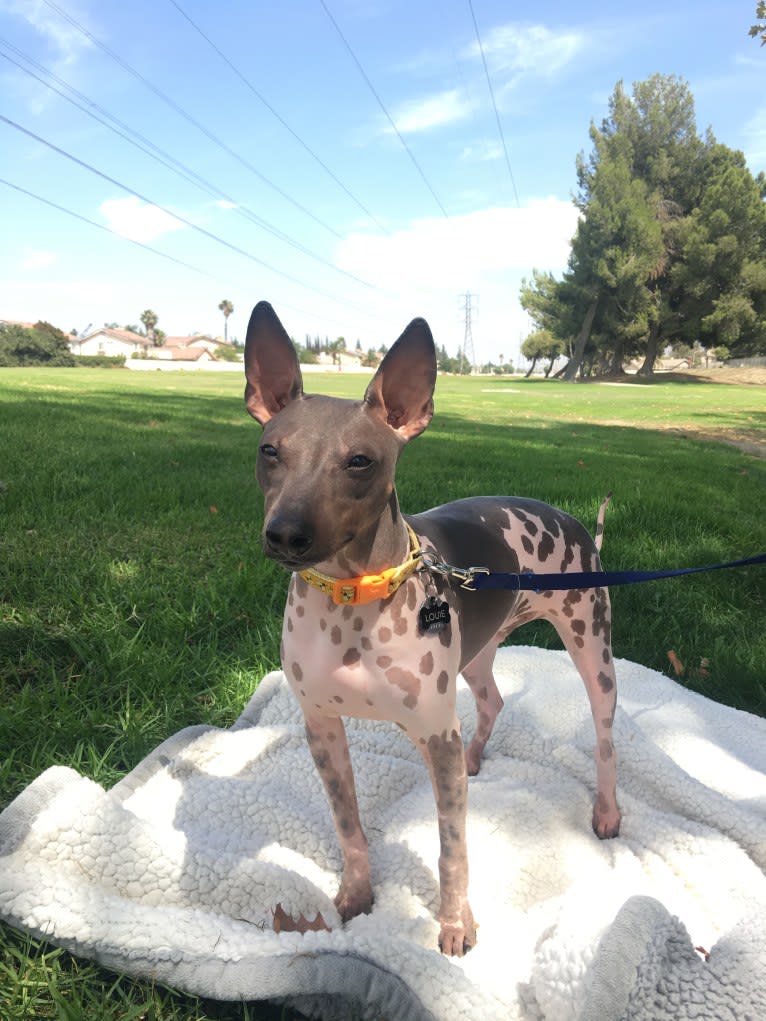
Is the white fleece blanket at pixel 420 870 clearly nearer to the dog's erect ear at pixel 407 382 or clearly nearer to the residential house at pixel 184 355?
the dog's erect ear at pixel 407 382

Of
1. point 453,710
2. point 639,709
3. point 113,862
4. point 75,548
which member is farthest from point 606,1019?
point 75,548

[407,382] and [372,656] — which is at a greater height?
[407,382]

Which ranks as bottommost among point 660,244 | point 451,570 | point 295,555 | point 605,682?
point 605,682

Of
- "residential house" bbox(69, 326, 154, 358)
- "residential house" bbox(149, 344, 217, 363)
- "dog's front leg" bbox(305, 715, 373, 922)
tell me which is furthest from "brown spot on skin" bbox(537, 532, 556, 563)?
"residential house" bbox(69, 326, 154, 358)

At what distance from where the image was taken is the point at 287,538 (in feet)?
4.63

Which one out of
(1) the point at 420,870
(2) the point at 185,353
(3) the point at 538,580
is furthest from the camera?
(2) the point at 185,353

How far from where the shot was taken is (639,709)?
3.26 metres

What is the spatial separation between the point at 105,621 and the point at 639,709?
254cm

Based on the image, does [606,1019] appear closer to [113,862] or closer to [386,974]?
[386,974]

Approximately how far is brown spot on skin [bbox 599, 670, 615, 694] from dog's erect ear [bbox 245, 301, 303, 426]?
4.80 feet

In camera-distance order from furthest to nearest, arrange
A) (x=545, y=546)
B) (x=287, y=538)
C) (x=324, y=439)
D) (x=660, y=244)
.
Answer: (x=660, y=244), (x=545, y=546), (x=324, y=439), (x=287, y=538)

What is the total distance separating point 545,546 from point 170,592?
7.50 feet

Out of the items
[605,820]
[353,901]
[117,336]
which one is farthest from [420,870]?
[117,336]

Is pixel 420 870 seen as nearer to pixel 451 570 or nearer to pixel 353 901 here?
pixel 353 901
